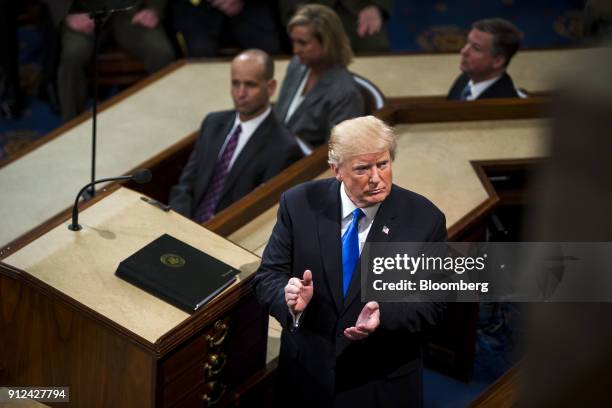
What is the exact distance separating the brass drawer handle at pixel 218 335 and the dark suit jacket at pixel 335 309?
168 mm

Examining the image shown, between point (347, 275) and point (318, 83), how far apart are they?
1.98 meters

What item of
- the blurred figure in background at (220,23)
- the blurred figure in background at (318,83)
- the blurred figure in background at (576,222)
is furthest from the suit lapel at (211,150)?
the blurred figure in background at (576,222)

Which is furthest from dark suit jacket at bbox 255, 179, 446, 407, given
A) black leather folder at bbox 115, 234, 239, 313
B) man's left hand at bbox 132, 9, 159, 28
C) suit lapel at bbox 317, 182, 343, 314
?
man's left hand at bbox 132, 9, 159, 28

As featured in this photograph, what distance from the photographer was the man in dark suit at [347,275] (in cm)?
224

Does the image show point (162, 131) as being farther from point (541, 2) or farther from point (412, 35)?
point (541, 2)

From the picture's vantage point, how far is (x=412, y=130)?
3.92 m

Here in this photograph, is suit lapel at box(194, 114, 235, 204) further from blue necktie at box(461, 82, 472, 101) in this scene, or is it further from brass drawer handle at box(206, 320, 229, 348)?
brass drawer handle at box(206, 320, 229, 348)

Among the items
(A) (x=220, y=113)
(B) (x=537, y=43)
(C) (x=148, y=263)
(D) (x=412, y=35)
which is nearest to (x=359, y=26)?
(D) (x=412, y=35)

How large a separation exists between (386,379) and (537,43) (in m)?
4.20

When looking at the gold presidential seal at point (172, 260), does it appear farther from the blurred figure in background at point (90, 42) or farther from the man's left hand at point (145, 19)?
the man's left hand at point (145, 19)

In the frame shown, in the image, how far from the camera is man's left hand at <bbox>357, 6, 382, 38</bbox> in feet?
17.8

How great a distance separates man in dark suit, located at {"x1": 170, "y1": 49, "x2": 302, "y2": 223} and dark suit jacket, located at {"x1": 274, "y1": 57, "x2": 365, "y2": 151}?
0.39m

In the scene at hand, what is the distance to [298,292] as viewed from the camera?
2.14 meters

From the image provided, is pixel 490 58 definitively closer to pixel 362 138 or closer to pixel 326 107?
pixel 326 107
